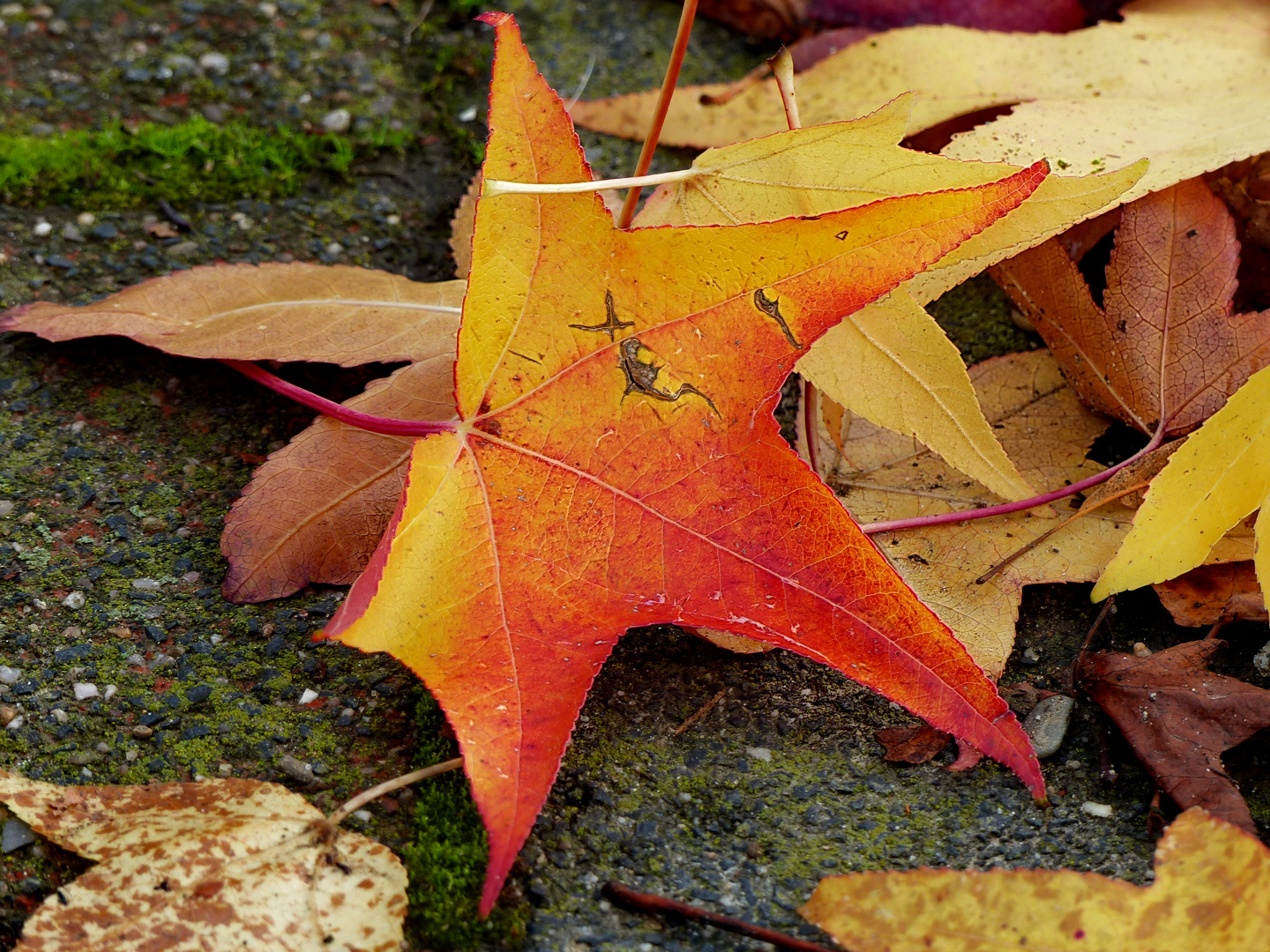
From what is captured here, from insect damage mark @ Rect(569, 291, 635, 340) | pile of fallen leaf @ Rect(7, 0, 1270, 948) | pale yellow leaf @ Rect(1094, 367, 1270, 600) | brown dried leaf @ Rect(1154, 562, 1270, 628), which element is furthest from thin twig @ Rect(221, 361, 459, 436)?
brown dried leaf @ Rect(1154, 562, 1270, 628)

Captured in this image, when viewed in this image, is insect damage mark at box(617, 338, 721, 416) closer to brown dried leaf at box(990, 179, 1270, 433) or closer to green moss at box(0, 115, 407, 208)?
brown dried leaf at box(990, 179, 1270, 433)

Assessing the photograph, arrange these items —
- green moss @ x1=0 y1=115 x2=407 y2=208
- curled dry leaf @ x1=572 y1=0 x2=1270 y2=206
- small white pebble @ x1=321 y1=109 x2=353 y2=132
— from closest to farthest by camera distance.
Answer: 1. curled dry leaf @ x1=572 y1=0 x2=1270 y2=206
2. green moss @ x1=0 y1=115 x2=407 y2=208
3. small white pebble @ x1=321 y1=109 x2=353 y2=132

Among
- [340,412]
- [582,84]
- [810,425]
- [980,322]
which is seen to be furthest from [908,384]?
[582,84]

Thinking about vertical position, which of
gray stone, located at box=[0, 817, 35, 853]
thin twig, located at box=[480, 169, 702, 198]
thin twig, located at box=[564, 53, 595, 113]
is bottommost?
gray stone, located at box=[0, 817, 35, 853]

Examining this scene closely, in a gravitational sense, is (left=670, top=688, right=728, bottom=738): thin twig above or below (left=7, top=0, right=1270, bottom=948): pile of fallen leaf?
below

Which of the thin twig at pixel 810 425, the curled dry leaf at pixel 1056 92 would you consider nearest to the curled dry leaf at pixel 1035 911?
the thin twig at pixel 810 425

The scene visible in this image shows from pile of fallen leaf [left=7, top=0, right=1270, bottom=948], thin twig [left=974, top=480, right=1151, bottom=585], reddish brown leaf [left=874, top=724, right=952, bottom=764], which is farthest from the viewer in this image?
thin twig [left=974, top=480, right=1151, bottom=585]

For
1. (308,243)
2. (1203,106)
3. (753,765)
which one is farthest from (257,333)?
A: (1203,106)

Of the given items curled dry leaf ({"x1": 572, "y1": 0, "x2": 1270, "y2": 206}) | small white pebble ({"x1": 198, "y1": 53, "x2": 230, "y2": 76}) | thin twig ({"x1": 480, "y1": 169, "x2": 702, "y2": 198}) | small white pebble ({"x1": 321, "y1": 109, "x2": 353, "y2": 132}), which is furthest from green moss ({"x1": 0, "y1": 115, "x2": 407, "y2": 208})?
thin twig ({"x1": 480, "y1": 169, "x2": 702, "y2": 198})

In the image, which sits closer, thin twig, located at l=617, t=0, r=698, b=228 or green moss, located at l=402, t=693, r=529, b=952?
green moss, located at l=402, t=693, r=529, b=952
